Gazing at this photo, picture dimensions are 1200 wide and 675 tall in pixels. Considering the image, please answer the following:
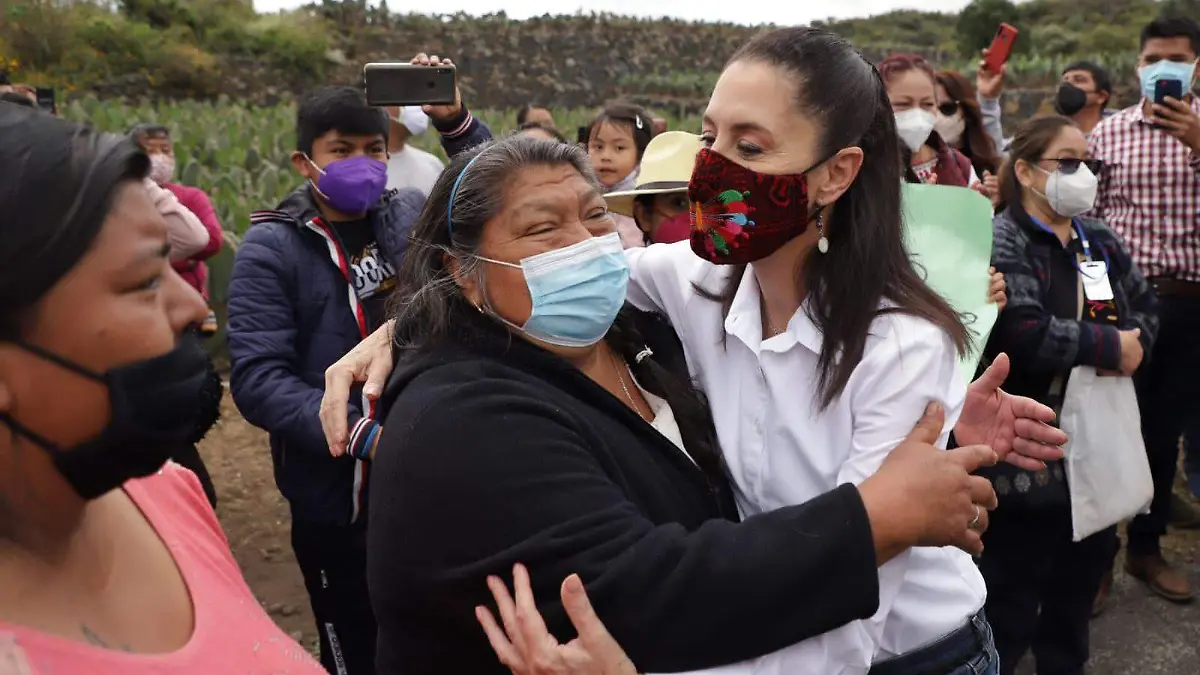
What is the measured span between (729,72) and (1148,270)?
3.82 m

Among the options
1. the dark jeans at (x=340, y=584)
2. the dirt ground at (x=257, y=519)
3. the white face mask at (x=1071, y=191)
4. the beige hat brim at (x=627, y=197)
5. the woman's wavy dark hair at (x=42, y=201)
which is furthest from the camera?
the dirt ground at (x=257, y=519)

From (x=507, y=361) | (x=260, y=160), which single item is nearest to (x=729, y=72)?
(x=507, y=361)

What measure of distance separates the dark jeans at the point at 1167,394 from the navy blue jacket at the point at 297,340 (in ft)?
12.0

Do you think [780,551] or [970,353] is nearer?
[780,551]

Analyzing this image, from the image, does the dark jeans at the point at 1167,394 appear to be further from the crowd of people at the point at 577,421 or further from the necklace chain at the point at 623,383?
the necklace chain at the point at 623,383

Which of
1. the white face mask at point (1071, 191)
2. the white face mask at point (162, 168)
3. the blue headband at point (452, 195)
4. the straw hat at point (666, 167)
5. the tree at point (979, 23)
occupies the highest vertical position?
the blue headband at point (452, 195)

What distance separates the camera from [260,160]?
11.2 m

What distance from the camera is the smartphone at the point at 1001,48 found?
4957 mm

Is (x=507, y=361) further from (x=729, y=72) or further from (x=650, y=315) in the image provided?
(x=729, y=72)

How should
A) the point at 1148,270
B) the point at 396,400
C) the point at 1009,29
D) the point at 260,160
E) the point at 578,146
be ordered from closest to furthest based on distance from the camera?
the point at 396,400 → the point at 578,146 → the point at 1148,270 → the point at 1009,29 → the point at 260,160

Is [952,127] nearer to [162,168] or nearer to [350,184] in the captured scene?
[350,184]

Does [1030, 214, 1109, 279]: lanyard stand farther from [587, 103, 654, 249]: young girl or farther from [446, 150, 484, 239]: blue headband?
[446, 150, 484, 239]: blue headband

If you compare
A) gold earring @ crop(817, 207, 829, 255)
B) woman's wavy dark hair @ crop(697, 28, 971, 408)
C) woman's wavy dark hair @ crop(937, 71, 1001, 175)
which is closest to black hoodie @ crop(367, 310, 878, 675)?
woman's wavy dark hair @ crop(697, 28, 971, 408)

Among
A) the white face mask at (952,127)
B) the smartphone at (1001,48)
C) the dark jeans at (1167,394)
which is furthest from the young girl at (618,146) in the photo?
the dark jeans at (1167,394)
